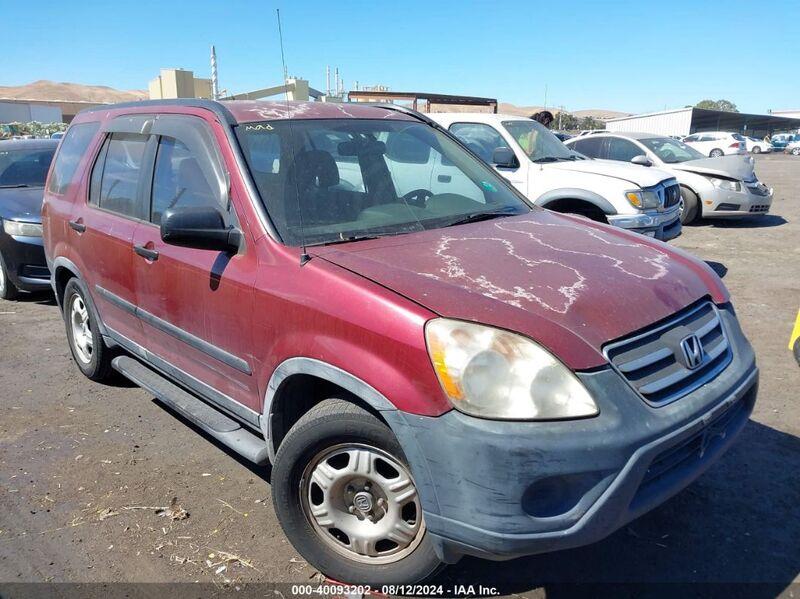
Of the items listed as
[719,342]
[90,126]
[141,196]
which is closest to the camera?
[719,342]

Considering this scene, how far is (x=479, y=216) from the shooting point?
3451 millimetres

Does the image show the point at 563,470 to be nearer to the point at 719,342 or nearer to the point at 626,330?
the point at 626,330

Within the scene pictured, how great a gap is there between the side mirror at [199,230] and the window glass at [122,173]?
43.4 inches

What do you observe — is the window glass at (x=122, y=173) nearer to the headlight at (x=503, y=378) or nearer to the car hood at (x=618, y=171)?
the headlight at (x=503, y=378)

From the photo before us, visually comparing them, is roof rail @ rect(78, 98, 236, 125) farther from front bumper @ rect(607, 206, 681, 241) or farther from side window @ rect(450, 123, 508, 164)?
front bumper @ rect(607, 206, 681, 241)

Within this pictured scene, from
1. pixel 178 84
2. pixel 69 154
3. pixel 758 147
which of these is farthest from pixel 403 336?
pixel 758 147

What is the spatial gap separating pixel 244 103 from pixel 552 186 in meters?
5.02

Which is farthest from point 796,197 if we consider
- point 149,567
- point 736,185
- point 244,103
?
point 149,567

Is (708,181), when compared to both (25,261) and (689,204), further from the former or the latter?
(25,261)

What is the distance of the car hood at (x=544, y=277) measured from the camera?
2.22 metres

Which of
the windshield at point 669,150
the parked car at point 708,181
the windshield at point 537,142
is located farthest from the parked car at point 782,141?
the windshield at point 537,142

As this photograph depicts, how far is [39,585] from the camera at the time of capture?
2715 millimetres

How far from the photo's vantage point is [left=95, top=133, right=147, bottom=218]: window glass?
12.7 feet

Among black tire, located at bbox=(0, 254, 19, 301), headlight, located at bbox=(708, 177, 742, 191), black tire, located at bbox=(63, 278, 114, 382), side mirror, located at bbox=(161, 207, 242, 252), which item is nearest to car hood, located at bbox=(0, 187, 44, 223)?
black tire, located at bbox=(0, 254, 19, 301)
